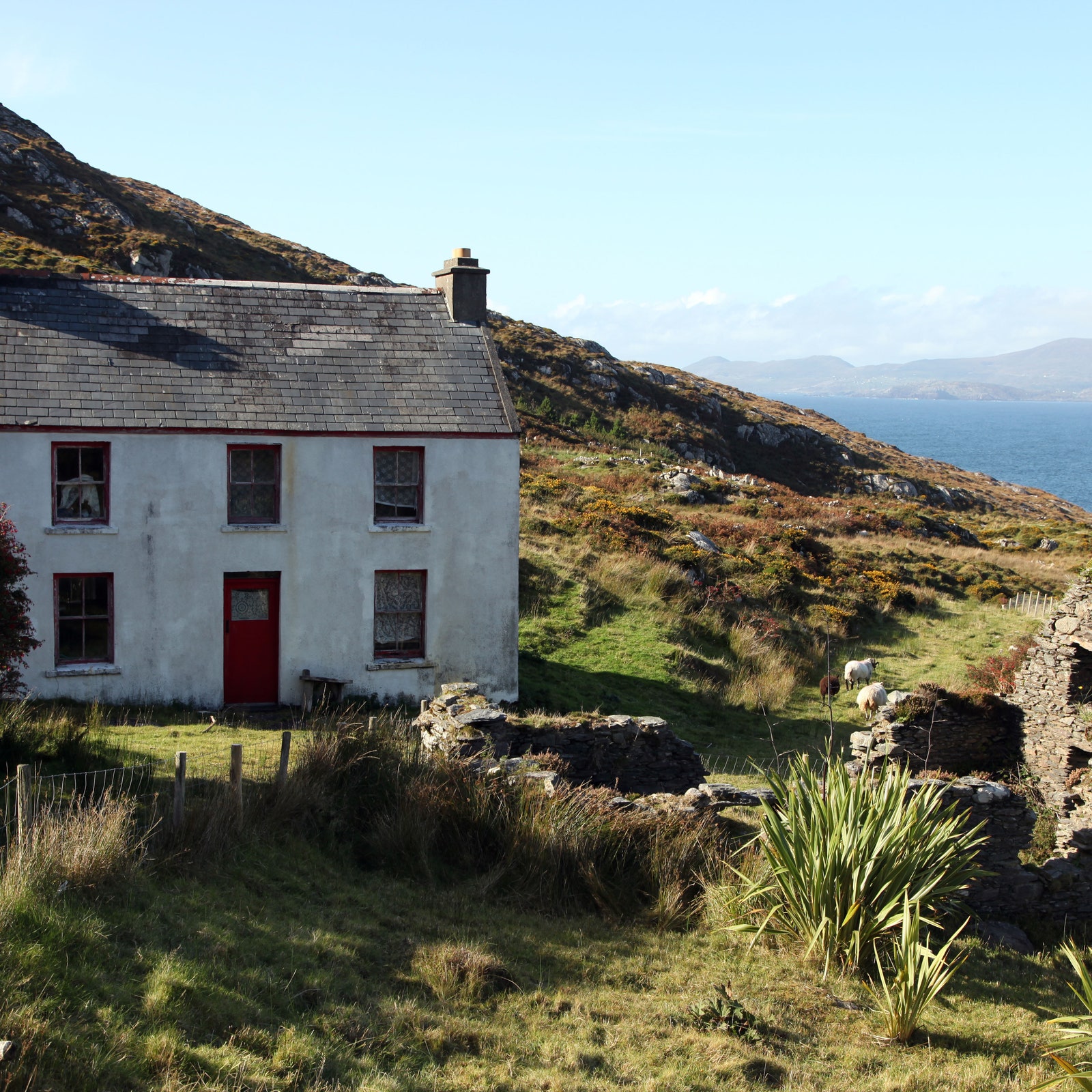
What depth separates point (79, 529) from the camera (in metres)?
17.2

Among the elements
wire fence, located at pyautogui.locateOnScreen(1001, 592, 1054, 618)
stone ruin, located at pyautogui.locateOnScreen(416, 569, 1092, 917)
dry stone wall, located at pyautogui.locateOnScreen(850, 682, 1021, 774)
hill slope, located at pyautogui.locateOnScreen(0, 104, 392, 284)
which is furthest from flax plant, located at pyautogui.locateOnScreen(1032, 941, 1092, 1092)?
hill slope, located at pyautogui.locateOnScreen(0, 104, 392, 284)

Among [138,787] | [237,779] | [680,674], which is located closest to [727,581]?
[680,674]

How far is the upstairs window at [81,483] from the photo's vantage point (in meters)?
17.3

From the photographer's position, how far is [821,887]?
29.7 ft

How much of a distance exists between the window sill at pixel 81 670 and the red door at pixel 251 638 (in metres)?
1.83

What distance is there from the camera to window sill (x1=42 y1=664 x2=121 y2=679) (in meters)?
17.0

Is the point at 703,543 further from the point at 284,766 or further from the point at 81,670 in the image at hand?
the point at 284,766

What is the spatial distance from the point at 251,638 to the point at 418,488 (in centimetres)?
399

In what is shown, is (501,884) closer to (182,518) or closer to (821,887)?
(821,887)

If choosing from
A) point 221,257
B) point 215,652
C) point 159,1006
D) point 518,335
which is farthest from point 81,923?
point 518,335

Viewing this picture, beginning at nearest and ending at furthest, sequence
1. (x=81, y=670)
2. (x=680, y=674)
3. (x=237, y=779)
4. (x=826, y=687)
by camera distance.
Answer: (x=237, y=779) < (x=81, y=670) < (x=680, y=674) < (x=826, y=687)

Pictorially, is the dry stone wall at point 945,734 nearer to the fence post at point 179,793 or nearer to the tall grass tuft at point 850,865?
the tall grass tuft at point 850,865

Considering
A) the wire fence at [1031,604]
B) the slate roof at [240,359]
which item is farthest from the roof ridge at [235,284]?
the wire fence at [1031,604]

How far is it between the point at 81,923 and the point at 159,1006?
1.07 metres
